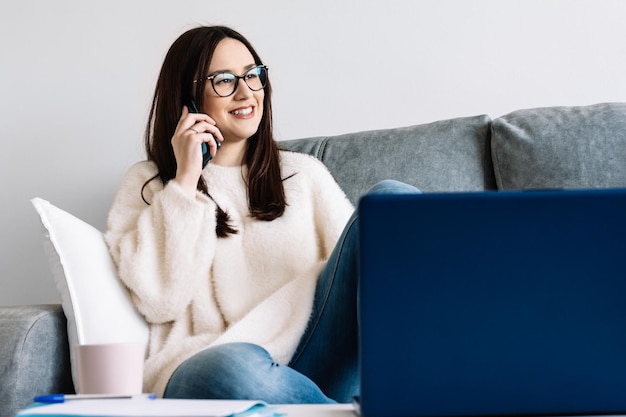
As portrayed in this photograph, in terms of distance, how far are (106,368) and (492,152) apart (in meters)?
1.29

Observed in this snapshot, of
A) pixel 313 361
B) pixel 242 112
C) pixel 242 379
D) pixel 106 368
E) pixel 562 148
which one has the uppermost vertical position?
pixel 242 112

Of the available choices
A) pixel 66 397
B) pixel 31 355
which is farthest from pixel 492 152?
pixel 66 397

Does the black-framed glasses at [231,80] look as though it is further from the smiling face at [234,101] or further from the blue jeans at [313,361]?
the blue jeans at [313,361]

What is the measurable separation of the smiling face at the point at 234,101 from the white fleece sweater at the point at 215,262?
117 millimetres

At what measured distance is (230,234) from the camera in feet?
5.92

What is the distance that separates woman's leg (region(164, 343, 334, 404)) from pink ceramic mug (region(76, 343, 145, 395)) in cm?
22

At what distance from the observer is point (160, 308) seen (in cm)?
168

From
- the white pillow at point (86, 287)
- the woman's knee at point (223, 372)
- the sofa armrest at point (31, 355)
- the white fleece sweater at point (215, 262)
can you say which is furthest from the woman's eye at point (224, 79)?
the woman's knee at point (223, 372)

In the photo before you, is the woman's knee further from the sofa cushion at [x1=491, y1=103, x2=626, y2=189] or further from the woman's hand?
the sofa cushion at [x1=491, y1=103, x2=626, y2=189]

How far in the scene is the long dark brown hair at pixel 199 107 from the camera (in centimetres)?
188

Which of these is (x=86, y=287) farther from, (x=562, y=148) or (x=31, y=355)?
(x=562, y=148)

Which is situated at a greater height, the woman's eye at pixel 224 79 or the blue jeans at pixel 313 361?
the woman's eye at pixel 224 79

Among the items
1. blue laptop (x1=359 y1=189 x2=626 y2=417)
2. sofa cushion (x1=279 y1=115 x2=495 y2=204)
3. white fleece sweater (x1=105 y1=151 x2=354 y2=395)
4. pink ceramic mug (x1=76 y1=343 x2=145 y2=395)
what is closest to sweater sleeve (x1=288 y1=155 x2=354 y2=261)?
white fleece sweater (x1=105 y1=151 x2=354 y2=395)

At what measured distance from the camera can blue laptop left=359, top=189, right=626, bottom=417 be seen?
0.82 meters
